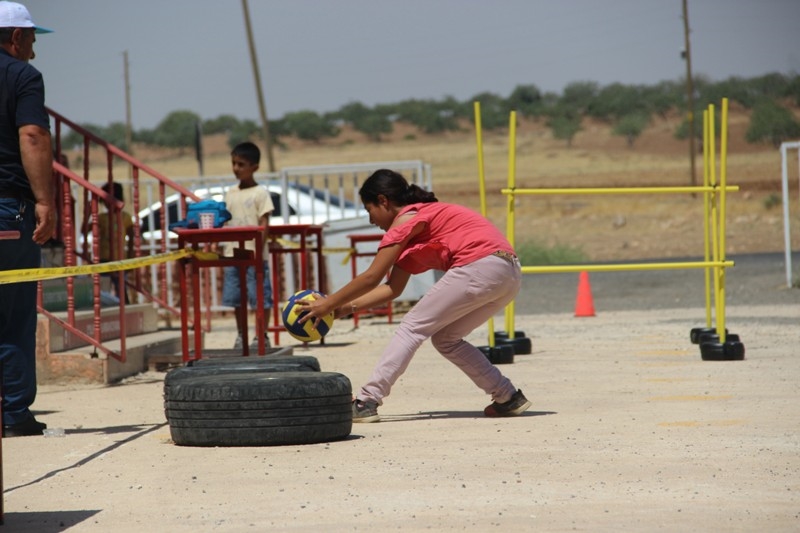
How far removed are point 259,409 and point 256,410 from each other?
0.05 feet

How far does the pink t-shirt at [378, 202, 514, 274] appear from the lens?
716cm

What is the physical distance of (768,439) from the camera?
630 centimetres

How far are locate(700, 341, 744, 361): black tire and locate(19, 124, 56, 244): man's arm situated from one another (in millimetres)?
5481

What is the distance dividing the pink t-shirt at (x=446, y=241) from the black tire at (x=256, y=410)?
97 cm

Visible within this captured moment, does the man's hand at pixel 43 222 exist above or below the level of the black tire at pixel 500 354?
above

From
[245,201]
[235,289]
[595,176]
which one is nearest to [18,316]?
[245,201]

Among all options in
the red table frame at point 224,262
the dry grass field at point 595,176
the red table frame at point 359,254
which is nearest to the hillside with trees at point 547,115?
the dry grass field at point 595,176

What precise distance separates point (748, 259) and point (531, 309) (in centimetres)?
1060

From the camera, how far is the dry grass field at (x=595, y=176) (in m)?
40.8

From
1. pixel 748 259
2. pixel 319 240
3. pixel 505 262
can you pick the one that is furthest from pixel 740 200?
pixel 505 262

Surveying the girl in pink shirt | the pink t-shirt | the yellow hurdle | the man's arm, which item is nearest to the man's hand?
the man's arm

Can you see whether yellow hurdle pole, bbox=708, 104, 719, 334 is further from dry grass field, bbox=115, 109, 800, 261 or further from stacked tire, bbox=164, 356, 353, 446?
dry grass field, bbox=115, 109, 800, 261

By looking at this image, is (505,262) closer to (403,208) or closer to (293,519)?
(403,208)

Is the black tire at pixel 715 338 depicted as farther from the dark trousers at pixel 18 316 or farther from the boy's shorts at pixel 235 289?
the dark trousers at pixel 18 316
